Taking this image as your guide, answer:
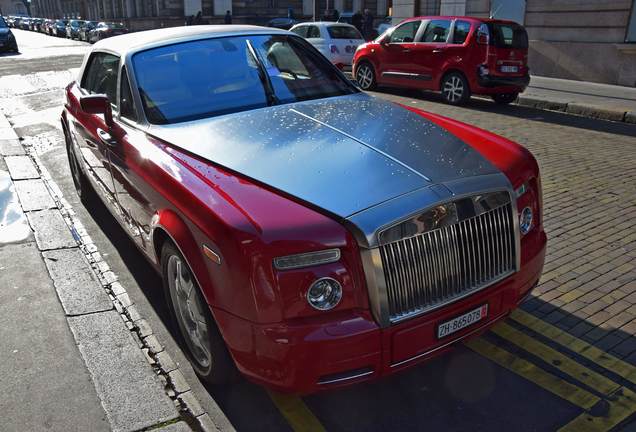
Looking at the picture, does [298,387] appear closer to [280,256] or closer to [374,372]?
[374,372]

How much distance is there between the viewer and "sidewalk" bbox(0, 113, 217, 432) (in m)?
2.90

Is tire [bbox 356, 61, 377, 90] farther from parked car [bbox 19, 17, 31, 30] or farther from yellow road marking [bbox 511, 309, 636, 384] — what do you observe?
parked car [bbox 19, 17, 31, 30]

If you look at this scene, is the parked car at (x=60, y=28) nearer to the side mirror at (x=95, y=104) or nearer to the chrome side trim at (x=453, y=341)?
the side mirror at (x=95, y=104)

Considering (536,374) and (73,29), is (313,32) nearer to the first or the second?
(536,374)

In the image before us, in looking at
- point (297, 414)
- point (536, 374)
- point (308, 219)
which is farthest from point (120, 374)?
point (536, 374)

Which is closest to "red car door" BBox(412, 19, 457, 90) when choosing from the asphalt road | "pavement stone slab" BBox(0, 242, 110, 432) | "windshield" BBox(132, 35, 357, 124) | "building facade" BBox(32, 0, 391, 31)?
"windshield" BBox(132, 35, 357, 124)

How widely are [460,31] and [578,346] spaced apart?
32.1 feet

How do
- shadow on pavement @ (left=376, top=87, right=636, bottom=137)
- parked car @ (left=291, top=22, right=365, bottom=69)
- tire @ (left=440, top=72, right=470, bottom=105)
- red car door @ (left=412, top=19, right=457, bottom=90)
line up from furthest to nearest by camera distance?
1. parked car @ (left=291, top=22, right=365, bottom=69)
2. red car door @ (left=412, top=19, right=457, bottom=90)
3. tire @ (left=440, top=72, right=470, bottom=105)
4. shadow on pavement @ (left=376, top=87, right=636, bottom=137)

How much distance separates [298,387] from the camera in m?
2.43

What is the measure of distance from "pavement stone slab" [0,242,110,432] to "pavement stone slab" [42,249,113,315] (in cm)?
8

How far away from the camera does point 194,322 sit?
313 cm

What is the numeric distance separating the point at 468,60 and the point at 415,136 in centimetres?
910

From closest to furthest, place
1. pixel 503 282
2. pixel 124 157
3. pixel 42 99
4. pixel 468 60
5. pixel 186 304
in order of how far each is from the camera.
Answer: pixel 503 282 < pixel 186 304 < pixel 124 157 < pixel 468 60 < pixel 42 99

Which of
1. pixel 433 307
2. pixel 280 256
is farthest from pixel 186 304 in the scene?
pixel 433 307
